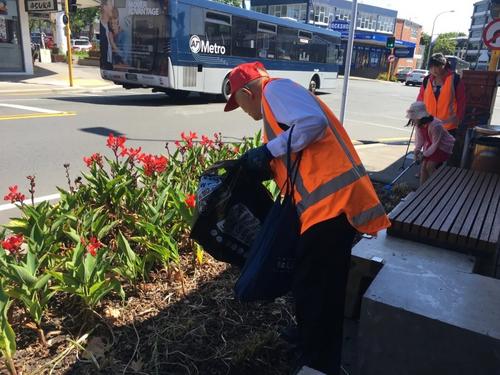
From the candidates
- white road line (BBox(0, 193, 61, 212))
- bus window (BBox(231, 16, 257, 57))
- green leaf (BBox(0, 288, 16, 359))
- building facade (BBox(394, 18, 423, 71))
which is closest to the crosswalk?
white road line (BBox(0, 193, 61, 212))

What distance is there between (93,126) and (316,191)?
8445 mm

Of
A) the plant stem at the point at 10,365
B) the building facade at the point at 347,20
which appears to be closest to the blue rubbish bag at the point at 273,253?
the plant stem at the point at 10,365

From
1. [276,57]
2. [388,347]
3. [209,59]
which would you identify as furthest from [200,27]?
[388,347]

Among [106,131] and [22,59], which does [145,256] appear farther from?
[22,59]

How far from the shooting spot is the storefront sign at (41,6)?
60.8 ft

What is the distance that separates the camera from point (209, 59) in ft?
47.9

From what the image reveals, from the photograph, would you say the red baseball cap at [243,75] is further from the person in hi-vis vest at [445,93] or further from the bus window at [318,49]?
the bus window at [318,49]

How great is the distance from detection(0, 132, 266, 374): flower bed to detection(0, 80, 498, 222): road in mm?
2295

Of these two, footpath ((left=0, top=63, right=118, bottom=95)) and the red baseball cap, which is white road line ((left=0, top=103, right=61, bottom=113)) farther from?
the red baseball cap

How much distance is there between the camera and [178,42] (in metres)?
13.4

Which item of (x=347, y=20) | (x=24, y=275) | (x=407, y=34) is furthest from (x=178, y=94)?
(x=407, y=34)

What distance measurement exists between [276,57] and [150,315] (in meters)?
15.8

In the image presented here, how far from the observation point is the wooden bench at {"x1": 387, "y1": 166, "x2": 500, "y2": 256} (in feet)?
9.88

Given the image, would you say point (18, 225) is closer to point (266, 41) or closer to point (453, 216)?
point (453, 216)
